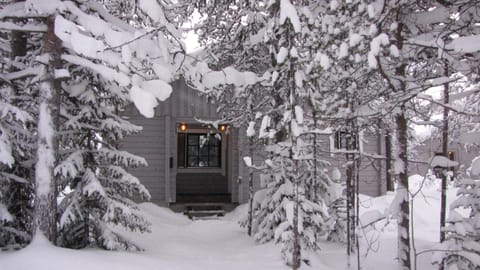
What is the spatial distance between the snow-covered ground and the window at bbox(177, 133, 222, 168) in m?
3.51

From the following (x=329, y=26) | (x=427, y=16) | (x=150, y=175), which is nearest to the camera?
(x=329, y=26)

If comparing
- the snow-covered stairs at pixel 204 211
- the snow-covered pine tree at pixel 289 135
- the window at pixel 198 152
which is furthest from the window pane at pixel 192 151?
the snow-covered pine tree at pixel 289 135

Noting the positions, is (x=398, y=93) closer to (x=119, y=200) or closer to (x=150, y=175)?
(x=119, y=200)

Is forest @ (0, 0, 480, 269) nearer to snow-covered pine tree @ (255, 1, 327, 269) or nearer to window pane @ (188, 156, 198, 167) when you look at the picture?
snow-covered pine tree @ (255, 1, 327, 269)

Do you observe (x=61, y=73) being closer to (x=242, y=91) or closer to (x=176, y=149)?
(x=242, y=91)

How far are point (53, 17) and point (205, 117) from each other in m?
7.70

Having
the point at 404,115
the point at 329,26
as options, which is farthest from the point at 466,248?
the point at 329,26

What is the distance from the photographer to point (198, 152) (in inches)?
648

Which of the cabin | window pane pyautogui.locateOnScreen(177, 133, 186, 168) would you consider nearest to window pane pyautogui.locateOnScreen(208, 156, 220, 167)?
window pane pyautogui.locateOnScreen(177, 133, 186, 168)

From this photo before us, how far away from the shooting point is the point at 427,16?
216 inches

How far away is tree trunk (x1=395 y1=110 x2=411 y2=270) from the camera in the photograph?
566cm

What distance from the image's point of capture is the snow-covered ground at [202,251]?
17.0 ft

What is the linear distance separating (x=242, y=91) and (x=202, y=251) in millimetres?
2935

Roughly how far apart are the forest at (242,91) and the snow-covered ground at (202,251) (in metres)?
0.41
